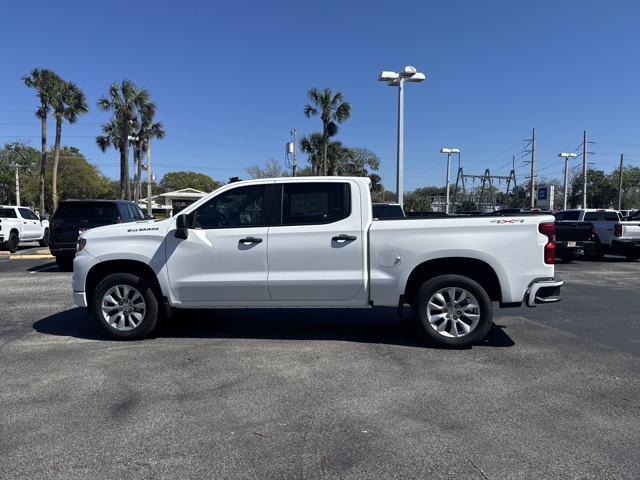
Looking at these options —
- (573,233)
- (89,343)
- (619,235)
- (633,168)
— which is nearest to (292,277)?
(89,343)

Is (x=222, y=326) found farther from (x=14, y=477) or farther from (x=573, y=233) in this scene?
(x=573, y=233)

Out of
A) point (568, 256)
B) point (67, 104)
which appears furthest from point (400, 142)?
point (67, 104)

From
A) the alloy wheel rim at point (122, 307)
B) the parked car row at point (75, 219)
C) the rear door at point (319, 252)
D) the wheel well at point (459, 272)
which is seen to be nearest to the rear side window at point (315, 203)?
the rear door at point (319, 252)

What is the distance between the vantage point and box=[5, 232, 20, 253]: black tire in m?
17.2

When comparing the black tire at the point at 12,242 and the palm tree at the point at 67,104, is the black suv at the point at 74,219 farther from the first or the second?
the palm tree at the point at 67,104

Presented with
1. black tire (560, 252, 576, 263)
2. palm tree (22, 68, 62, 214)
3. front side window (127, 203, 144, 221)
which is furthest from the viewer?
palm tree (22, 68, 62, 214)

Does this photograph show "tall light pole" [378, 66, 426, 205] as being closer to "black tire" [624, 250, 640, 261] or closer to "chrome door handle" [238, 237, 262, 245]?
"black tire" [624, 250, 640, 261]

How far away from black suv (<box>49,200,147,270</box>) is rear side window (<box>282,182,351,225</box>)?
8005 millimetres

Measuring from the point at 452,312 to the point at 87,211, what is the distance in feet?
33.3

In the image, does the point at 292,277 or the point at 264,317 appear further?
the point at 264,317

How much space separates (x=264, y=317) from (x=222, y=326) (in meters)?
0.75

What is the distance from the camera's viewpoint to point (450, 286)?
222 inches

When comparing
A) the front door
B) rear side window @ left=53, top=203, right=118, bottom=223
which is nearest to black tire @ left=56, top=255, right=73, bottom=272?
rear side window @ left=53, top=203, right=118, bottom=223

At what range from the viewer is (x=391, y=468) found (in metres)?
3.17
